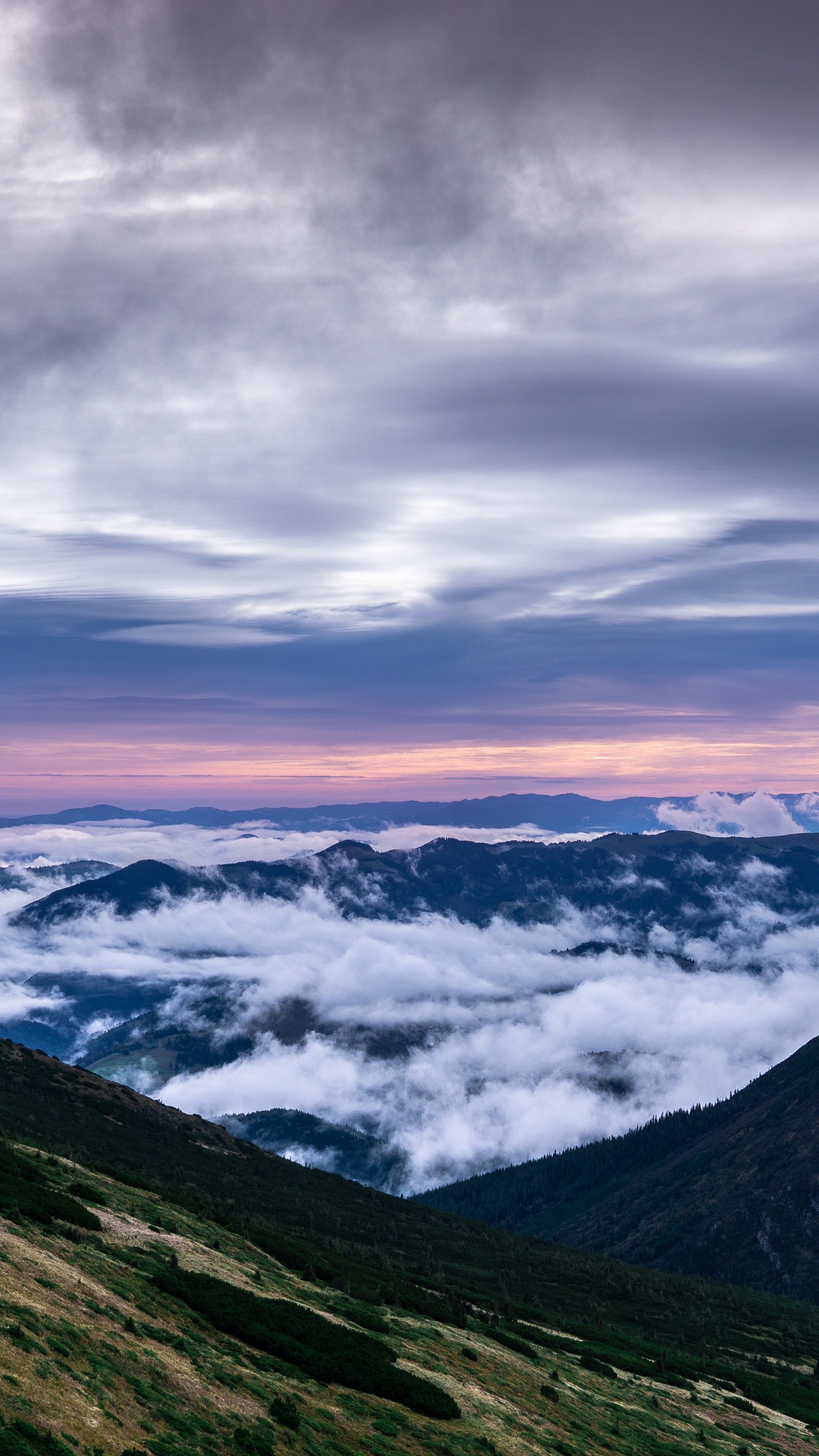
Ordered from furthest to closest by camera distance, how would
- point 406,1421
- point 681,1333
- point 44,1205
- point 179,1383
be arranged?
point 681,1333
point 44,1205
point 406,1421
point 179,1383

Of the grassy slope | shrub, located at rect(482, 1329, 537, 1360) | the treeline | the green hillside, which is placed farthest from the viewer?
A: shrub, located at rect(482, 1329, 537, 1360)

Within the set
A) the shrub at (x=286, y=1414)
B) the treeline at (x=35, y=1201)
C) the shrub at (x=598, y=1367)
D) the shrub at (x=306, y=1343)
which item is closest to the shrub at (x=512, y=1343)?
the shrub at (x=598, y=1367)

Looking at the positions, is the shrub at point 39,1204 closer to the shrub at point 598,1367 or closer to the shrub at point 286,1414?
the shrub at point 286,1414

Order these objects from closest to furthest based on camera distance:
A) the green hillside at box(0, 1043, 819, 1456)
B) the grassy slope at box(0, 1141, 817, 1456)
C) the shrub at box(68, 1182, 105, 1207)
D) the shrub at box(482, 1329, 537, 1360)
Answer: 1. the grassy slope at box(0, 1141, 817, 1456)
2. the green hillside at box(0, 1043, 819, 1456)
3. the shrub at box(68, 1182, 105, 1207)
4. the shrub at box(482, 1329, 537, 1360)

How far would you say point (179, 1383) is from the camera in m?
36.1

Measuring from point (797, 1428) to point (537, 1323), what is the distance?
3085 centimetres

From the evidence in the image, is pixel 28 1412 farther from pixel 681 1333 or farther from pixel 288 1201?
pixel 288 1201

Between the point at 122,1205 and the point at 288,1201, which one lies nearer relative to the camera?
the point at 122,1205

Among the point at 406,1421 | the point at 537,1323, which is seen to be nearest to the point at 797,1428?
the point at 537,1323

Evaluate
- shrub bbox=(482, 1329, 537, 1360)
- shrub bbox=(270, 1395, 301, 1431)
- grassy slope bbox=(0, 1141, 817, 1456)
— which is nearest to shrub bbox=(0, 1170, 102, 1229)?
grassy slope bbox=(0, 1141, 817, 1456)

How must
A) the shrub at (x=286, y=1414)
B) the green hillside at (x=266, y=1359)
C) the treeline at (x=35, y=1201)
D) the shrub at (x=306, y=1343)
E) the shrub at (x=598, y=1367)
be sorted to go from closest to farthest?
1. the green hillside at (x=266, y=1359)
2. the shrub at (x=286, y=1414)
3. the shrub at (x=306, y=1343)
4. the treeline at (x=35, y=1201)
5. the shrub at (x=598, y=1367)

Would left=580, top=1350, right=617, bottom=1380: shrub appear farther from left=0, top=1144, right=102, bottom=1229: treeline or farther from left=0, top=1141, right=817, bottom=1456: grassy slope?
left=0, top=1144, right=102, bottom=1229: treeline

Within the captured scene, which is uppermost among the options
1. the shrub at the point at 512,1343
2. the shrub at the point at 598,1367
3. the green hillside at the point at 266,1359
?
the green hillside at the point at 266,1359

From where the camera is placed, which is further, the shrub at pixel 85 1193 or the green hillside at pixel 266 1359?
the shrub at pixel 85 1193
